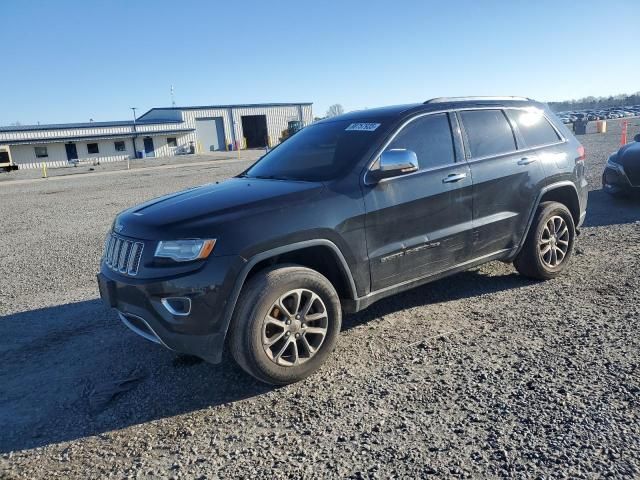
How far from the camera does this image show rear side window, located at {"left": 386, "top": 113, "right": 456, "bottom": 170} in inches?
164

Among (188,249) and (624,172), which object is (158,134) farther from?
(188,249)

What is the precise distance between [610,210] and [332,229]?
708cm

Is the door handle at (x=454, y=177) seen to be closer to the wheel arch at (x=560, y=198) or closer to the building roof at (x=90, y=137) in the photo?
the wheel arch at (x=560, y=198)

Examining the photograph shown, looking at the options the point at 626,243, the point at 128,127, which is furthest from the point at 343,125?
the point at 128,127

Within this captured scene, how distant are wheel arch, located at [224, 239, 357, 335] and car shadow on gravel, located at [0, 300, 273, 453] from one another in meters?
0.63

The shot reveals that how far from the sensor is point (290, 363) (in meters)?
3.45

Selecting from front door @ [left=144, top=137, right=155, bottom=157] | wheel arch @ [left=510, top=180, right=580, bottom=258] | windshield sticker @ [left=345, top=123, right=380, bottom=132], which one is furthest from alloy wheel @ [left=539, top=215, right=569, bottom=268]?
front door @ [left=144, top=137, right=155, bottom=157]

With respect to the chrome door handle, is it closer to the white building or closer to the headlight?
the headlight

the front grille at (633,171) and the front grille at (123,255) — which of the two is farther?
the front grille at (633,171)

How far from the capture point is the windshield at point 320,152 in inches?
157

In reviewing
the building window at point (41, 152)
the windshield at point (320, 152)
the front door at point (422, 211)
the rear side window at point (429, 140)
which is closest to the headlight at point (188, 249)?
the windshield at point (320, 152)

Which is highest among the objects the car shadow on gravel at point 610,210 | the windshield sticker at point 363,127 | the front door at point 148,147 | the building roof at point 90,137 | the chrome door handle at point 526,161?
the building roof at point 90,137

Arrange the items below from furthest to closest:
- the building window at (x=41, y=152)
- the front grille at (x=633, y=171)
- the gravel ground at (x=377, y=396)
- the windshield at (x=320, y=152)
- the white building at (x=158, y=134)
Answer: the building window at (x=41, y=152) < the white building at (x=158, y=134) < the front grille at (x=633, y=171) < the windshield at (x=320, y=152) < the gravel ground at (x=377, y=396)

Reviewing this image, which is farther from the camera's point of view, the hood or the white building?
the white building
